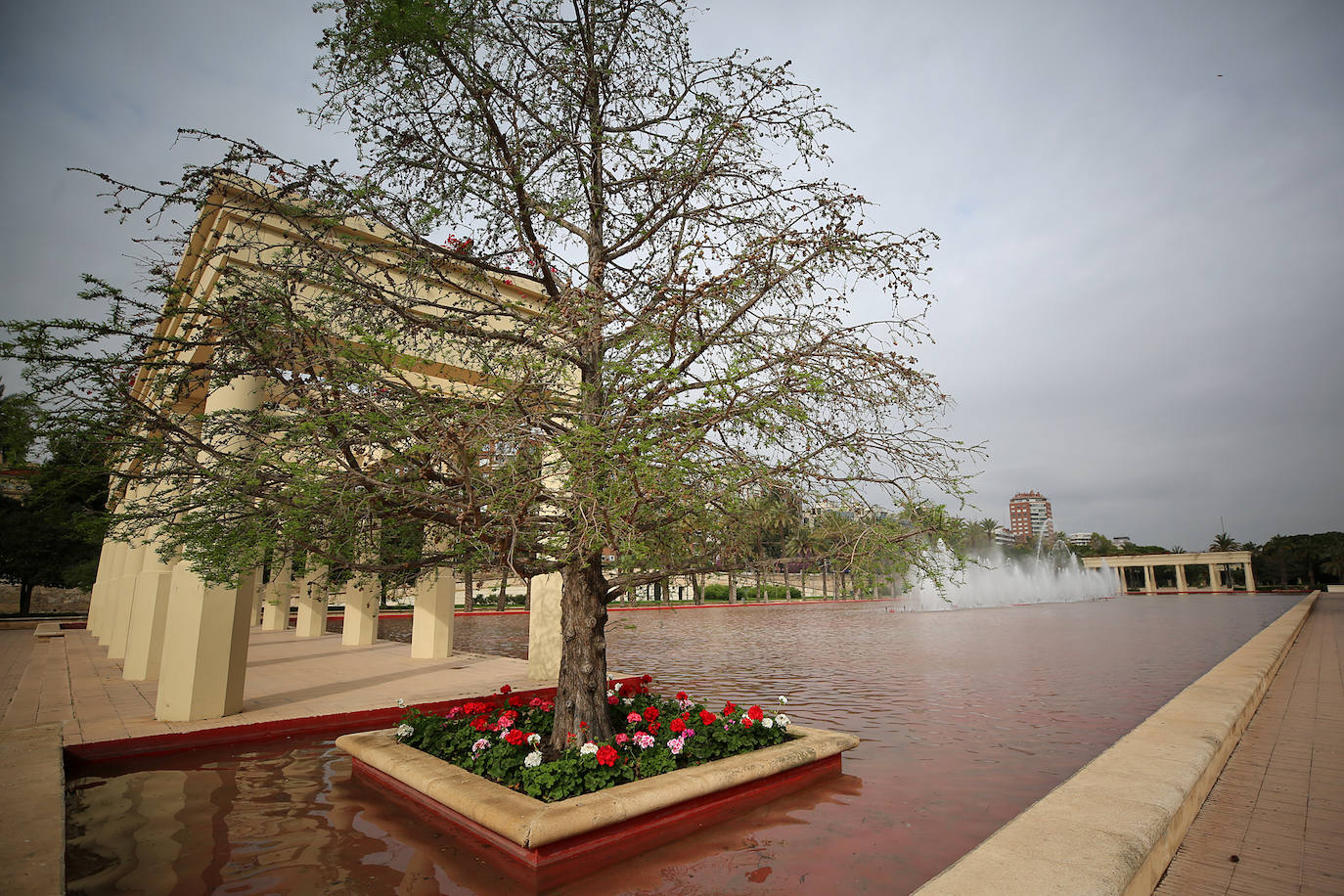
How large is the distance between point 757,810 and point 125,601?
17.1 m

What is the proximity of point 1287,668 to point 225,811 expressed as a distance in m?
16.6

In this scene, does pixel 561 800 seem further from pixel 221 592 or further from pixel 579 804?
pixel 221 592

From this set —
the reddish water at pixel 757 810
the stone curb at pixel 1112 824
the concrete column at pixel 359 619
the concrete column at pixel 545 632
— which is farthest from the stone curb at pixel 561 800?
the concrete column at pixel 359 619

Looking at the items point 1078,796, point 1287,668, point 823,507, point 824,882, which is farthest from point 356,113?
point 1287,668

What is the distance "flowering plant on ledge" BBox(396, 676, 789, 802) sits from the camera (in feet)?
16.9

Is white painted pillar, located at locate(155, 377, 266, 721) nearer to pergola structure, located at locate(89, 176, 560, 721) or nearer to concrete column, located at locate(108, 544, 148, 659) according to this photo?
pergola structure, located at locate(89, 176, 560, 721)

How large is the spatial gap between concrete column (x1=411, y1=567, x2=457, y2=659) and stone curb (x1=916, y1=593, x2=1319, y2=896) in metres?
13.0

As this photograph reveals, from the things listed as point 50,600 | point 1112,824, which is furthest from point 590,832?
point 50,600

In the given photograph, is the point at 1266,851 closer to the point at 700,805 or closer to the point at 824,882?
the point at 824,882

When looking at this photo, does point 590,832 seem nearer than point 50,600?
Yes

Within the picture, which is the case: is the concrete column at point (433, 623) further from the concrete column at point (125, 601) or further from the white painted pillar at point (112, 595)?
the white painted pillar at point (112, 595)

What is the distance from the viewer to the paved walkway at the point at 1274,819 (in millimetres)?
3764

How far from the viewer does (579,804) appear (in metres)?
4.56

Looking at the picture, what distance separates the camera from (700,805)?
518 centimetres
